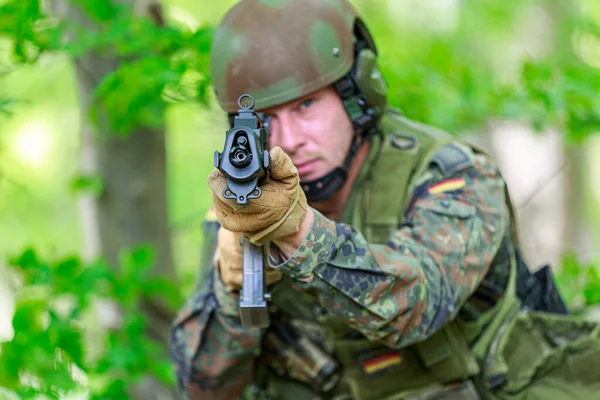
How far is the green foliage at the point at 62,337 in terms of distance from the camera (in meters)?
3.26

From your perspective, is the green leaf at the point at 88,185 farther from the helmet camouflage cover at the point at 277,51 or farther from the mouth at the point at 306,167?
the mouth at the point at 306,167

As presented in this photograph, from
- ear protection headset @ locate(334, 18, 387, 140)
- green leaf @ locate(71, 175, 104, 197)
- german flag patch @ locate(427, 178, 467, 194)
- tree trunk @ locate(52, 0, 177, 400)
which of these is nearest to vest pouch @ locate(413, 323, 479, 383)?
german flag patch @ locate(427, 178, 467, 194)

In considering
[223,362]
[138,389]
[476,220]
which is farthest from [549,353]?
[138,389]

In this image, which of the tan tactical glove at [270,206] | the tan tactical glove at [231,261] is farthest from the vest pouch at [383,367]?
the tan tactical glove at [270,206]

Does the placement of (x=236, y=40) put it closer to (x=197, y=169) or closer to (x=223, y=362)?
(x=223, y=362)

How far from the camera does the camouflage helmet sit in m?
2.75

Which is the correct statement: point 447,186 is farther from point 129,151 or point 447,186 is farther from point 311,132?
point 129,151

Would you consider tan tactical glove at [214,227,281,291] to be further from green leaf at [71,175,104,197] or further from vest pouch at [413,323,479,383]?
green leaf at [71,175,104,197]

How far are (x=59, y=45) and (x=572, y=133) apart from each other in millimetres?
2680

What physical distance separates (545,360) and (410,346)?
56cm

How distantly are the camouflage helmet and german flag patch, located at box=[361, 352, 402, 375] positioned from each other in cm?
106

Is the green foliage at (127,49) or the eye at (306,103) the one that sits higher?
the eye at (306,103)

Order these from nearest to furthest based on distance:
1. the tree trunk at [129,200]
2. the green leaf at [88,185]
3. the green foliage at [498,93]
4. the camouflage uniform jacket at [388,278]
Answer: the camouflage uniform jacket at [388,278] → the green foliage at [498,93] → the green leaf at [88,185] → the tree trunk at [129,200]

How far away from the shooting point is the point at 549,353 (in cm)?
301
